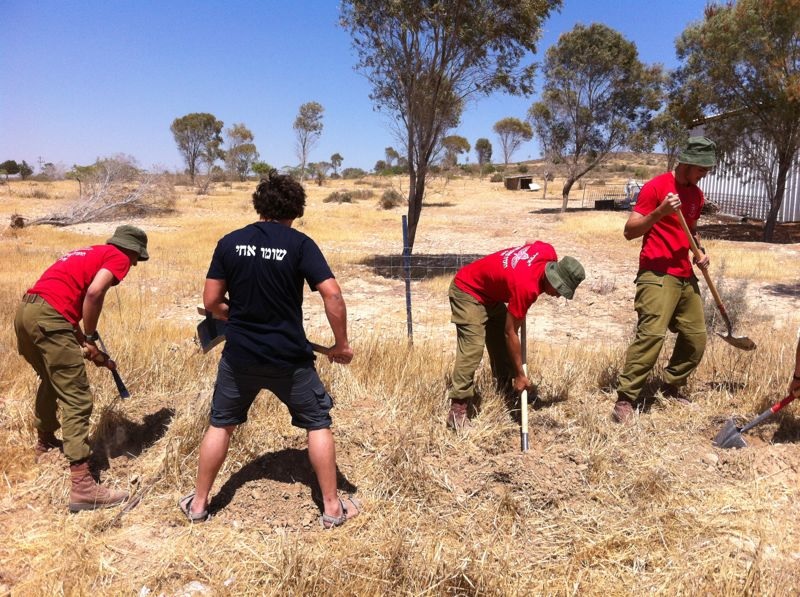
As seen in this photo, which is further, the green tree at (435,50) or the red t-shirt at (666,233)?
the green tree at (435,50)

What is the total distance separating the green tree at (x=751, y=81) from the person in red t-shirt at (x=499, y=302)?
12822mm

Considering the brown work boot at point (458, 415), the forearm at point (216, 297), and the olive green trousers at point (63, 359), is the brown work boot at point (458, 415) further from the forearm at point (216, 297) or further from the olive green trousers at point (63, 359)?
the olive green trousers at point (63, 359)

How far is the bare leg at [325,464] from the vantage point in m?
2.74

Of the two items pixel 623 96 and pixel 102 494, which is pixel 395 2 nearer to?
pixel 102 494

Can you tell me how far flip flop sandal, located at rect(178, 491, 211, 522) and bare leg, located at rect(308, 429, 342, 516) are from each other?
0.58 metres

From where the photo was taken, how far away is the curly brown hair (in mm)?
2670

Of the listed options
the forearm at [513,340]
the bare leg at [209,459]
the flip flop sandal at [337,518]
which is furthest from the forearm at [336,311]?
the forearm at [513,340]

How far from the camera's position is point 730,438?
3.51 meters

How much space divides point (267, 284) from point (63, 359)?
1.27m

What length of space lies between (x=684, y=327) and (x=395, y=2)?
863 centimetres

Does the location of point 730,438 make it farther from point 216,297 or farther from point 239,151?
point 239,151

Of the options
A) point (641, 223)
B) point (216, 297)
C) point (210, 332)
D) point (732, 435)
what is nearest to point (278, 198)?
point (216, 297)

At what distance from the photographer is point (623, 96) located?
23.7 meters

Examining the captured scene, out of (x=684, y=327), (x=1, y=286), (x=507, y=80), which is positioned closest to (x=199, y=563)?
(x=684, y=327)
